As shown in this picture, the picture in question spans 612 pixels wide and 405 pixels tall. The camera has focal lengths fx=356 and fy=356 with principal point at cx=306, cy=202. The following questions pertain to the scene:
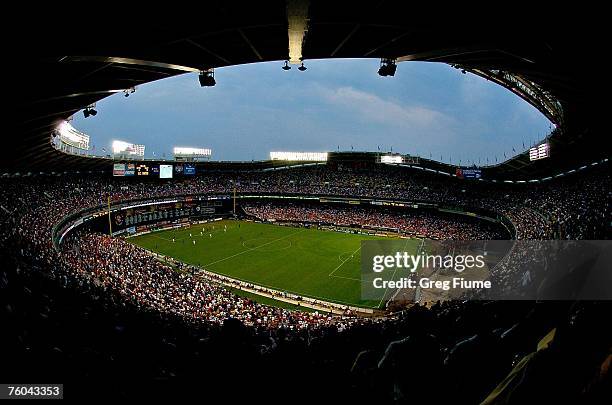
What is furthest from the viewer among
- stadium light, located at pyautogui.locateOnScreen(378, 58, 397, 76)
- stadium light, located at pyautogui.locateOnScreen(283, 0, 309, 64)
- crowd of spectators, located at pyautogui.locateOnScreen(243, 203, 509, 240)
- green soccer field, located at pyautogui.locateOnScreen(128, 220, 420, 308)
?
crowd of spectators, located at pyautogui.locateOnScreen(243, 203, 509, 240)

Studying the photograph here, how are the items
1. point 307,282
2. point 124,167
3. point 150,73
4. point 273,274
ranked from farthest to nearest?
point 124,167, point 273,274, point 307,282, point 150,73

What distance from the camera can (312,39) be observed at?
330 inches

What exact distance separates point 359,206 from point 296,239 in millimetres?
23477

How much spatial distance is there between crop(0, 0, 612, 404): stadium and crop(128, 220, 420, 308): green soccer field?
1.26ft

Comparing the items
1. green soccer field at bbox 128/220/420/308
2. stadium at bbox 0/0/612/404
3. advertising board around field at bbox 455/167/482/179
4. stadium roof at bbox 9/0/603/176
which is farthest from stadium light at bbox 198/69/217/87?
advertising board around field at bbox 455/167/482/179

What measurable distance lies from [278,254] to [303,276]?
8735mm

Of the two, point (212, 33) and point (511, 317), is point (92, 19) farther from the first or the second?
point (511, 317)

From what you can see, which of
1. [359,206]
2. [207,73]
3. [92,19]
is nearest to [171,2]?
[92,19]

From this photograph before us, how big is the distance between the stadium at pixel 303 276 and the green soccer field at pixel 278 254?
0.38 m

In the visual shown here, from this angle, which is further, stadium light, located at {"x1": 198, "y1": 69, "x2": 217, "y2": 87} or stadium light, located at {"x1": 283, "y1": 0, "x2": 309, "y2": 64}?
stadium light, located at {"x1": 198, "y1": 69, "x2": 217, "y2": 87}

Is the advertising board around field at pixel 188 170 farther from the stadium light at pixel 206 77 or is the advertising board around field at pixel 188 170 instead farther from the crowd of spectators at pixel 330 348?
the stadium light at pixel 206 77

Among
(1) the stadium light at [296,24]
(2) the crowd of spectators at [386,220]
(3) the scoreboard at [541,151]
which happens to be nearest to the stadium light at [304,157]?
(2) the crowd of spectators at [386,220]

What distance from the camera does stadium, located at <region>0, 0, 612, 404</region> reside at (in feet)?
10.4

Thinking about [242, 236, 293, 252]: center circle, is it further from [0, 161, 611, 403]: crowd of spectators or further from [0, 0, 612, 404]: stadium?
[0, 161, 611, 403]: crowd of spectators
